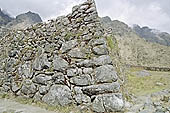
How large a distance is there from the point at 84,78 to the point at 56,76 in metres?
1.46

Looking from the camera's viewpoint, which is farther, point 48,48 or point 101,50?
point 48,48

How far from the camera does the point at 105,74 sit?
26.2ft

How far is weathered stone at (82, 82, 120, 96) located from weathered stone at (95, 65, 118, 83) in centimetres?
21

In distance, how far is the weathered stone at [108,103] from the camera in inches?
291

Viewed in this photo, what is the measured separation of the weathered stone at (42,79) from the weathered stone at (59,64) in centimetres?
59

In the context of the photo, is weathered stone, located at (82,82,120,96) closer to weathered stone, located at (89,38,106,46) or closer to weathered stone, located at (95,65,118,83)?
weathered stone, located at (95,65,118,83)

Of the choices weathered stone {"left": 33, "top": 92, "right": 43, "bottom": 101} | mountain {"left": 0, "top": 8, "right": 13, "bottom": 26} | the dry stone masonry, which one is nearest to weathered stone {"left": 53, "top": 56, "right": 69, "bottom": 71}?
the dry stone masonry

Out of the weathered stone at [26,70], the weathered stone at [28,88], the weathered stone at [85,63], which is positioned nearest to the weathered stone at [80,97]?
the weathered stone at [85,63]

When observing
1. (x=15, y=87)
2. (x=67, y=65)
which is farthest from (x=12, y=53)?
(x=67, y=65)

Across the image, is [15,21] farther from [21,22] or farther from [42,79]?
[42,79]

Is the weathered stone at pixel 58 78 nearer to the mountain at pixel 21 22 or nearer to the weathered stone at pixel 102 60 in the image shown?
the weathered stone at pixel 102 60

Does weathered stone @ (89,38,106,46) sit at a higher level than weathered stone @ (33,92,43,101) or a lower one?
higher

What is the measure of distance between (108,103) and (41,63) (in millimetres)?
4060

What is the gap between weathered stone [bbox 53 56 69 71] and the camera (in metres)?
8.83
